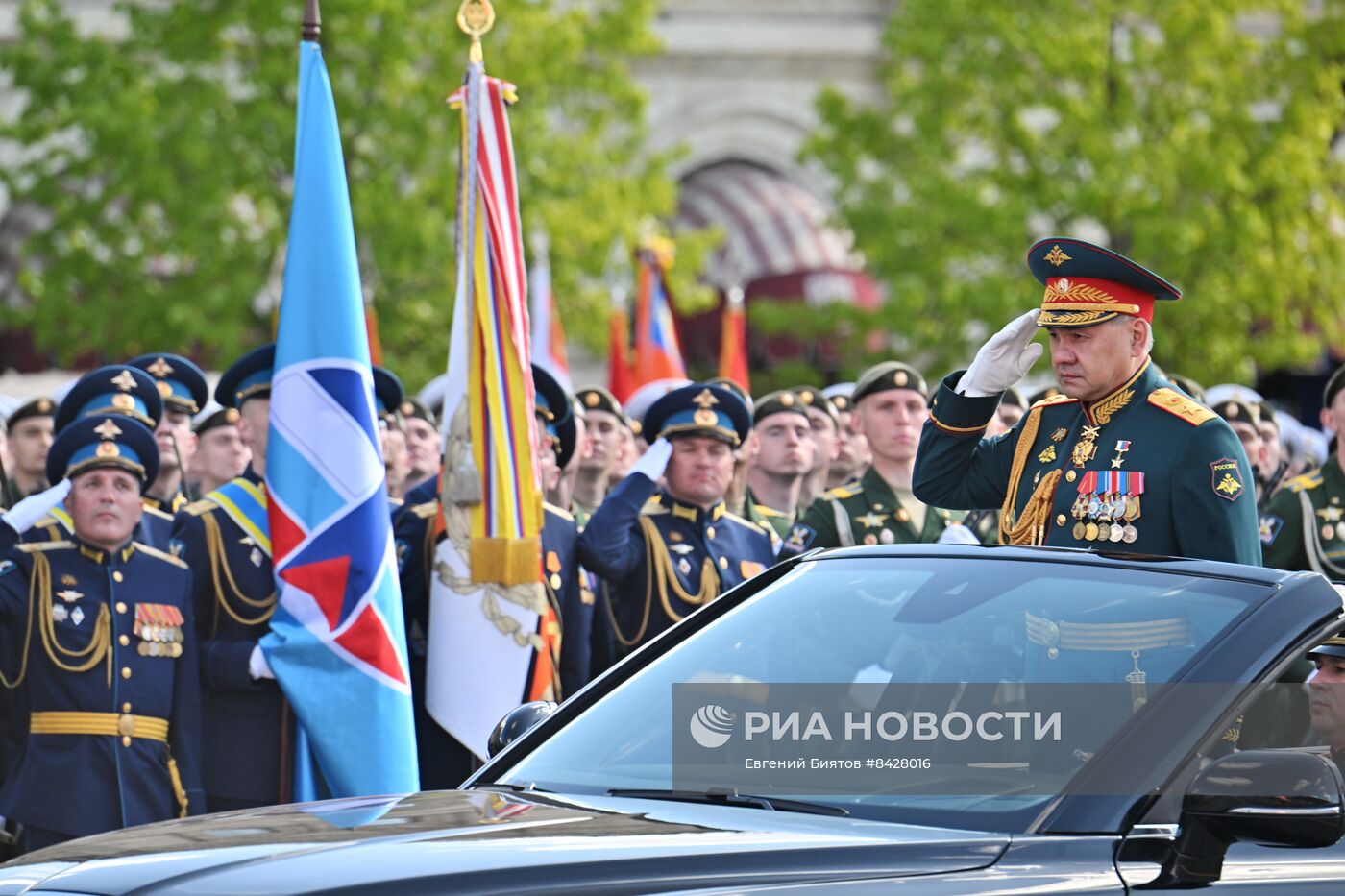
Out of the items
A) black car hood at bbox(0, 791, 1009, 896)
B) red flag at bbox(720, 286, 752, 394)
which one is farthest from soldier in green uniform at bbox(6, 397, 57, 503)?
red flag at bbox(720, 286, 752, 394)

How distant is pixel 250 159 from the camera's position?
2255cm

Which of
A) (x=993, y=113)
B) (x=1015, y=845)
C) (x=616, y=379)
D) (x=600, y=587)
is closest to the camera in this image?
(x=1015, y=845)

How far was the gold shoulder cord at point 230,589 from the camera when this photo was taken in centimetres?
769

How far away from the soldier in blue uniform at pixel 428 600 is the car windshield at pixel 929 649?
3.60 meters

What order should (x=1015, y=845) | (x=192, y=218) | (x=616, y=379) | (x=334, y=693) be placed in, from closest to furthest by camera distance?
(x=1015, y=845)
(x=334, y=693)
(x=616, y=379)
(x=192, y=218)

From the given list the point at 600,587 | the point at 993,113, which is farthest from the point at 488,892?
the point at 993,113

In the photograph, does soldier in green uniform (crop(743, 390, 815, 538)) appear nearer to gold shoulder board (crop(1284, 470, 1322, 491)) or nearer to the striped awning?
gold shoulder board (crop(1284, 470, 1322, 491))

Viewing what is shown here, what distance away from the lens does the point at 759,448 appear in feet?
34.3

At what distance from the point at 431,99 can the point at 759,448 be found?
13.3m

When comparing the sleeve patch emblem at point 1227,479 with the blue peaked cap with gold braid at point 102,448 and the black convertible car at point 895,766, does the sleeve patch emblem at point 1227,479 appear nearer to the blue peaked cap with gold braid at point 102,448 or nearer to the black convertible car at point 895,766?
the black convertible car at point 895,766

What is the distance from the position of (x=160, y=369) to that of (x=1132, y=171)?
14.7 metres

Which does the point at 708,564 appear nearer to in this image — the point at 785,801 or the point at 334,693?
the point at 334,693

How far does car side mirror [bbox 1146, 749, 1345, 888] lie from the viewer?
139 inches

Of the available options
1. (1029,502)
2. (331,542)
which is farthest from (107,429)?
(1029,502)
